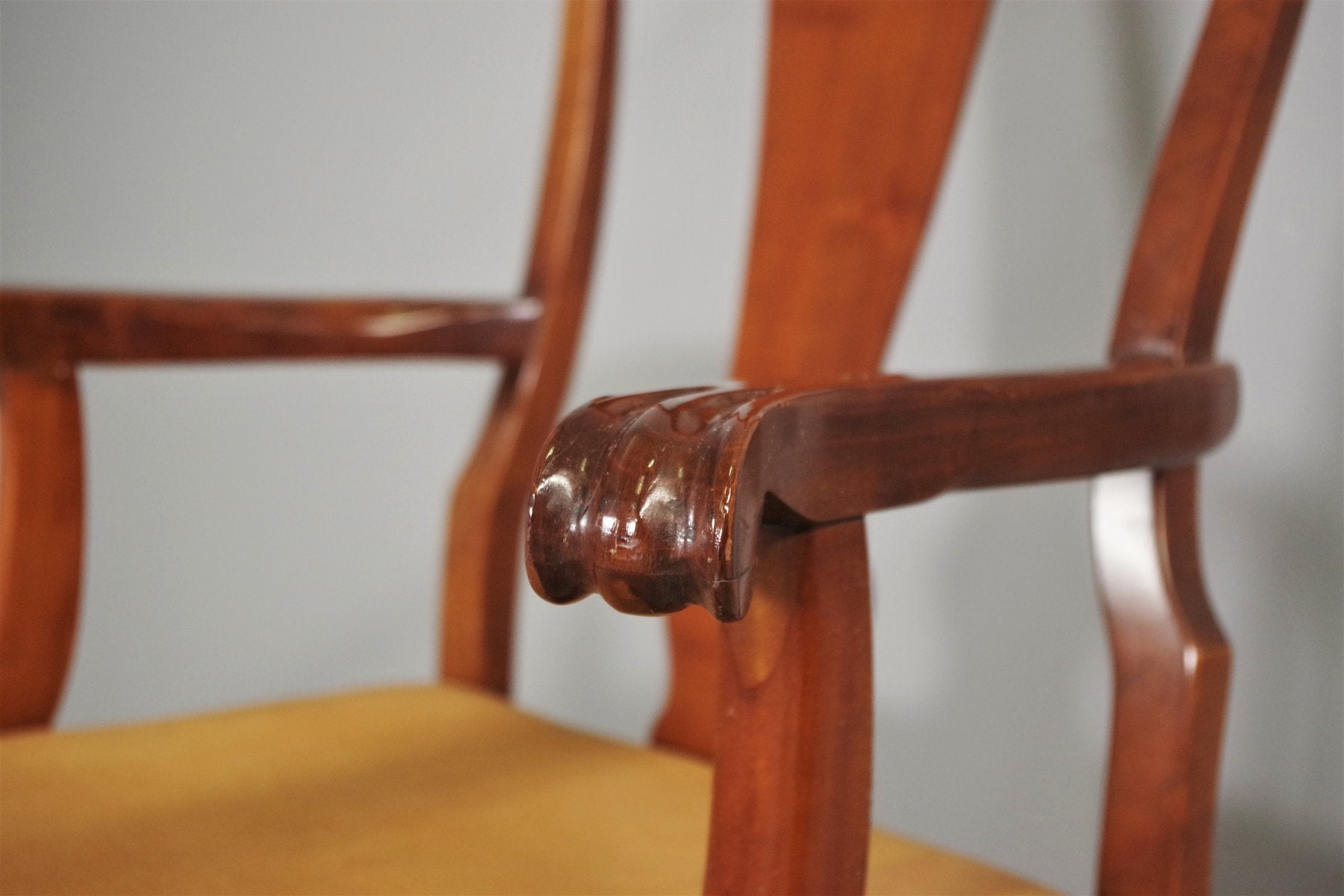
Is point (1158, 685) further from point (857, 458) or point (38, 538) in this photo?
point (38, 538)

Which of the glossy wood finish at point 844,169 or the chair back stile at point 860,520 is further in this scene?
the glossy wood finish at point 844,169

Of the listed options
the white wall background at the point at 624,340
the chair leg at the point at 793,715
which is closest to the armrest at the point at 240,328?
the white wall background at the point at 624,340

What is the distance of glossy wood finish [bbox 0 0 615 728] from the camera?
68 centimetres

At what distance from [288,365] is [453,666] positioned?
843 millimetres

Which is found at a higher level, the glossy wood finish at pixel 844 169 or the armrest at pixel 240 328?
the glossy wood finish at pixel 844 169

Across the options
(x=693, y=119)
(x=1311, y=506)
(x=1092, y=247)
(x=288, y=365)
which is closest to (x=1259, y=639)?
(x=1311, y=506)

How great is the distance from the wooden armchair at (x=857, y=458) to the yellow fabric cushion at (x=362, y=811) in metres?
0.09

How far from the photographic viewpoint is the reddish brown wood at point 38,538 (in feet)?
2.21

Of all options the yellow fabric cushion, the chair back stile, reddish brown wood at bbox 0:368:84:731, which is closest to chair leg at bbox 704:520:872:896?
the chair back stile

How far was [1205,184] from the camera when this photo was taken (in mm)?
591

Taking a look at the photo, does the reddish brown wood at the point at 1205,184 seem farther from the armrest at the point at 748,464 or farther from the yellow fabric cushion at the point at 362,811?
the yellow fabric cushion at the point at 362,811

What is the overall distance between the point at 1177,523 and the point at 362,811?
0.38m

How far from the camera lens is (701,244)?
1.12m

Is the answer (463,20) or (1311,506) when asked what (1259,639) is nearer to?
(1311,506)
